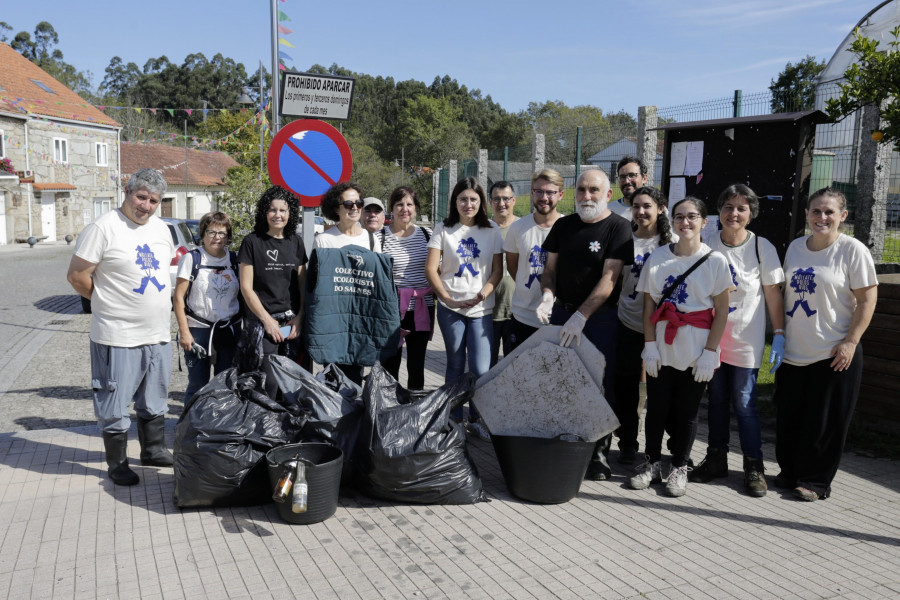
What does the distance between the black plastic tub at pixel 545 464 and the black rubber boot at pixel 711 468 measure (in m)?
0.93

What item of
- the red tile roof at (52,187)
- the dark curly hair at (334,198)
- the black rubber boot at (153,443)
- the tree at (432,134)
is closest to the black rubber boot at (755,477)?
the dark curly hair at (334,198)

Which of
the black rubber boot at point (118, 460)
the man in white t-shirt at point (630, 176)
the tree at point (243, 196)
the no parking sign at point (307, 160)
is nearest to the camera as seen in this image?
the black rubber boot at point (118, 460)

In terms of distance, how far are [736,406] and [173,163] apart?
47.5 meters

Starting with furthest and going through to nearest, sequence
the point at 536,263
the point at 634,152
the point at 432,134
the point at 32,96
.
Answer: the point at 432,134, the point at 32,96, the point at 634,152, the point at 536,263

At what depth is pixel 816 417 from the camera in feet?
14.1

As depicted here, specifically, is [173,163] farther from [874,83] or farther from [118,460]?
[874,83]

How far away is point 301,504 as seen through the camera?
354cm

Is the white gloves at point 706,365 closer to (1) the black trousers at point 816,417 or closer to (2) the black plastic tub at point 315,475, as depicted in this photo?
(1) the black trousers at point 816,417

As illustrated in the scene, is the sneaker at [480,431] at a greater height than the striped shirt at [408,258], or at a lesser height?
lesser

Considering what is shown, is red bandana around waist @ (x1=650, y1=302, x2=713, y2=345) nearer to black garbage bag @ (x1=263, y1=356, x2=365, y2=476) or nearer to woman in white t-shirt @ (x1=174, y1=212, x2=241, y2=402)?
black garbage bag @ (x1=263, y1=356, x2=365, y2=476)

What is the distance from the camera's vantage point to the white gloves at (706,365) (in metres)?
4.16

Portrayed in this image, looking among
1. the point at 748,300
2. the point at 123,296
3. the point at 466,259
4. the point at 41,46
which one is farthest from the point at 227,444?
the point at 41,46

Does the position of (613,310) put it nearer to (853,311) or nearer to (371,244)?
(853,311)

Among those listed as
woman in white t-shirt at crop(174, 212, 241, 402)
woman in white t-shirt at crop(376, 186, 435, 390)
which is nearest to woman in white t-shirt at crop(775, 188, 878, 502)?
woman in white t-shirt at crop(376, 186, 435, 390)
